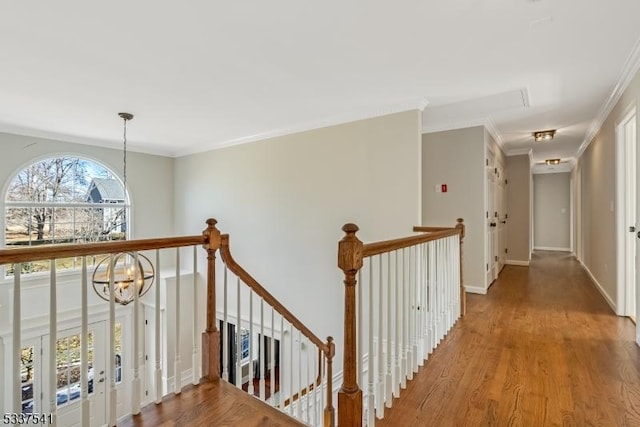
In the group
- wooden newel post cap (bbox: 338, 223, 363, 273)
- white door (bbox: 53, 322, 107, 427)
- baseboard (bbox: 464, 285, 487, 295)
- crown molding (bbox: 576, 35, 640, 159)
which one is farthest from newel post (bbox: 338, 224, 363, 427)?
white door (bbox: 53, 322, 107, 427)

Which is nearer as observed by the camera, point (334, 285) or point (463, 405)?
point (463, 405)

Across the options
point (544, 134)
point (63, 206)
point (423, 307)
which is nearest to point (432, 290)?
point (423, 307)

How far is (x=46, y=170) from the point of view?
4.86 meters

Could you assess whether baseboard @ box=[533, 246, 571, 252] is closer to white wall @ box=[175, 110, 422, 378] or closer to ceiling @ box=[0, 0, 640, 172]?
ceiling @ box=[0, 0, 640, 172]

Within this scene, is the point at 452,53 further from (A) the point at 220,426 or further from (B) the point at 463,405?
(A) the point at 220,426

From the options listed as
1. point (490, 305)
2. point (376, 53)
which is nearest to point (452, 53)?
point (376, 53)

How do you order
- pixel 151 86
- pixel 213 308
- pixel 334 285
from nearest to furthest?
pixel 213 308, pixel 151 86, pixel 334 285

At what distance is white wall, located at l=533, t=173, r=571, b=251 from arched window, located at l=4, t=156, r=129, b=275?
10005 mm

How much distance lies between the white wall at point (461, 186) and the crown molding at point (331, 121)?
1203 mm

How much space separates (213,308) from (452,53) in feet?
8.24

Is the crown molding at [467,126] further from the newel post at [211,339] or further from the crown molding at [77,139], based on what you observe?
the crown molding at [77,139]

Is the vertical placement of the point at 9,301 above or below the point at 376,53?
below

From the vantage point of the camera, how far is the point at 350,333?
1523 mm

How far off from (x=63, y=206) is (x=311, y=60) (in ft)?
15.2
